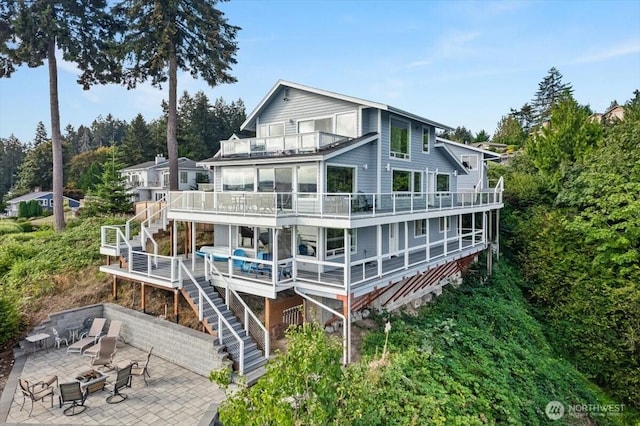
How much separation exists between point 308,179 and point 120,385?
880 centimetres

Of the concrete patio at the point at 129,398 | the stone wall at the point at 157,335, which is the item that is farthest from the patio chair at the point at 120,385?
the stone wall at the point at 157,335

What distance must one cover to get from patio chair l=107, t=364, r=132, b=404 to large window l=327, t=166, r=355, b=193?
28.3ft

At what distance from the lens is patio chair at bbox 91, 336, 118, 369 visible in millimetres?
11461

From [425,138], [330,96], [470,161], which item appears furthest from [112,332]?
[470,161]

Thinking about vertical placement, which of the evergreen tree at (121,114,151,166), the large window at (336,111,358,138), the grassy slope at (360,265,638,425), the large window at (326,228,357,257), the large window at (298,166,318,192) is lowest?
the grassy slope at (360,265,638,425)

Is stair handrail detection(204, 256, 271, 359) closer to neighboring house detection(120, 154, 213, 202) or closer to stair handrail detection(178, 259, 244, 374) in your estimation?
stair handrail detection(178, 259, 244, 374)

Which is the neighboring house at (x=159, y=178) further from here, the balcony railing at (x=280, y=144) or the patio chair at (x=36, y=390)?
the patio chair at (x=36, y=390)

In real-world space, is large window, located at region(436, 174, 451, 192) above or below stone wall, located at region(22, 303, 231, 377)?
above

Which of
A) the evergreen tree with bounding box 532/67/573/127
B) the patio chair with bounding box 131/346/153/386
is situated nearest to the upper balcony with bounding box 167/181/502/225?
the patio chair with bounding box 131/346/153/386

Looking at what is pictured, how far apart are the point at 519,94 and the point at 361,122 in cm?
6923

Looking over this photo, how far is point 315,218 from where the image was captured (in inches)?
501

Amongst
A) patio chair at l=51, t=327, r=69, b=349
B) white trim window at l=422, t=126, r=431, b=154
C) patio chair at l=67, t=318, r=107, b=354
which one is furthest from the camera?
white trim window at l=422, t=126, r=431, b=154

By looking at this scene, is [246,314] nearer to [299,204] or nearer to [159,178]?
[299,204]

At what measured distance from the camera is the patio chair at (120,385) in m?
9.87
